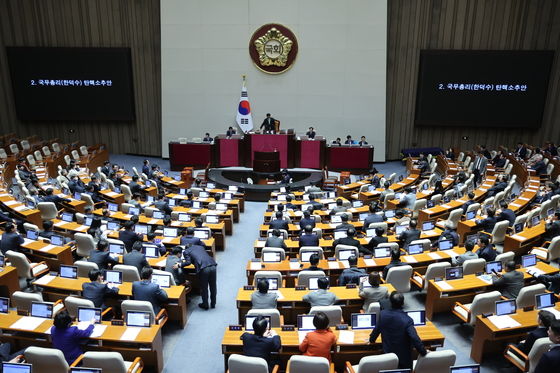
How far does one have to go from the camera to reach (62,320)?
551cm

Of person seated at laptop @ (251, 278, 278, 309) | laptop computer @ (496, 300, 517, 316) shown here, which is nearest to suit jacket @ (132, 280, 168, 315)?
person seated at laptop @ (251, 278, 278, 309)

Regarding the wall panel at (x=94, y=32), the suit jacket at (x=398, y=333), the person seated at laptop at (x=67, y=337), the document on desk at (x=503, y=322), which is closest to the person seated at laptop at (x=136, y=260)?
the person seated at laptop at (x=67, y=337)

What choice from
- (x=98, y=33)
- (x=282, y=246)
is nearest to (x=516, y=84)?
(x=282, y=246)

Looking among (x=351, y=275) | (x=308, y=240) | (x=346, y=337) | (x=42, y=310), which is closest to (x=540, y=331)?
(x=346, y=337)

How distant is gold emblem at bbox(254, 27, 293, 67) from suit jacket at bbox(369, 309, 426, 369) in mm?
17216

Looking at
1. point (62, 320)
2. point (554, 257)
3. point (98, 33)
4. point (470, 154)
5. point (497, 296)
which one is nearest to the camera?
point (62, 320)

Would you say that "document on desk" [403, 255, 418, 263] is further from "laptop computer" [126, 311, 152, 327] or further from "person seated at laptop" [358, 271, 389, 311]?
"laptop computer" [126, 311, 152, 327]

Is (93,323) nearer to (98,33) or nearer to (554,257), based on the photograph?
(554,257)

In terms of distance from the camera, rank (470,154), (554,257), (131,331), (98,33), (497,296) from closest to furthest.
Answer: (131,331)
(497,296)
(554,257)
(470,154)
(98,33)

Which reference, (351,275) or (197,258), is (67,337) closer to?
(197,258)

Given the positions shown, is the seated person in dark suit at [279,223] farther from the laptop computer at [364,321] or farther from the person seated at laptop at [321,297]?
the laptop computer at [364,321]

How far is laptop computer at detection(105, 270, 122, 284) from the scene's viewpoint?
754 centimetres

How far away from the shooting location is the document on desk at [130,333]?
5.91 meters

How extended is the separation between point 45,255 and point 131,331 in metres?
4.21
